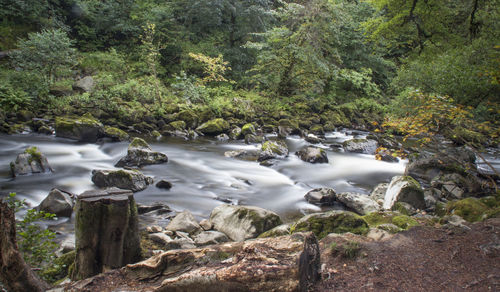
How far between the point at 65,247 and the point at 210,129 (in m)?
11.2

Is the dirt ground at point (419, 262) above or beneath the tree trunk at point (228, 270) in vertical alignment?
beneath

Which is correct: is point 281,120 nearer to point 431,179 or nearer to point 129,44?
point 431,179

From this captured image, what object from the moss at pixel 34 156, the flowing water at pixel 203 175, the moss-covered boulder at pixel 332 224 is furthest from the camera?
the moss at pixel 34 156

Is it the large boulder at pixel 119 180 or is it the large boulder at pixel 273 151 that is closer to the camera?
the large boulder at pixel 119 180

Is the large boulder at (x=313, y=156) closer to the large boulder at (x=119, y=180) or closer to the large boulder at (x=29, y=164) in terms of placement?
the large boulder at (x=119, y=180)

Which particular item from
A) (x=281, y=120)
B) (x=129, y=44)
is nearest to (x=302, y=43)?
(x=281, y=120)

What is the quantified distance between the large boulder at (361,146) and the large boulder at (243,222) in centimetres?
951

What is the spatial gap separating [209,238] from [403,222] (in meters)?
3.26

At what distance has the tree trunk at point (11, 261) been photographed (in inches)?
80.7

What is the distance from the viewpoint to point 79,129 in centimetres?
1202

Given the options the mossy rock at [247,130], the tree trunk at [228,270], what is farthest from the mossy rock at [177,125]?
the tree trunk at [228,270]

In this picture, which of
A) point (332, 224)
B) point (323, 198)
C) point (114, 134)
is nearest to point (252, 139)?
point (114, 134)

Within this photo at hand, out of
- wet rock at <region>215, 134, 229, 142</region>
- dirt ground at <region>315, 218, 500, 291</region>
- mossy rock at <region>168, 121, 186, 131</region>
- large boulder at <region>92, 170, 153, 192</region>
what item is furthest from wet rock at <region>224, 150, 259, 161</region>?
dirt ground at <region>315, 218, 500, 291</region>

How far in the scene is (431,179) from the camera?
950 cm
